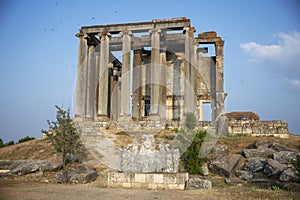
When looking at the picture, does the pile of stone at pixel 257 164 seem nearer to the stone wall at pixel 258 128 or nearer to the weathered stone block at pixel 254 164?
the weathered stone block at pixel 254 164

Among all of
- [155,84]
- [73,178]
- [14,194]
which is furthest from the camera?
[155,84]

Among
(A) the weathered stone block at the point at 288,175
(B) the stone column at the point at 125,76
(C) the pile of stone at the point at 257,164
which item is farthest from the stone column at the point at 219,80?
(A) the weathered stone block at the point at 288,175

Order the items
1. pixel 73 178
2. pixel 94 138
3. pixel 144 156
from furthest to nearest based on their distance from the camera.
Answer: pixel 94 138 < pixel 73 178 < pixel 144 156

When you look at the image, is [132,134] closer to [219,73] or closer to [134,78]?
[219,73]

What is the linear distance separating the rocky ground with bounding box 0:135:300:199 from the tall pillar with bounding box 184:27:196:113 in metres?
9.38

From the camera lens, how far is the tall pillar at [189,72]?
28.5 m

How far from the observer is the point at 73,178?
13086mm

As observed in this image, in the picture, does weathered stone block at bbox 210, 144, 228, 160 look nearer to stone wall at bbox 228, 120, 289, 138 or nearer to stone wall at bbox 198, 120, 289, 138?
stone wall at bbox 198, 120, 289, 138

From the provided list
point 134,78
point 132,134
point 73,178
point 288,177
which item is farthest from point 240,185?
point 134,78

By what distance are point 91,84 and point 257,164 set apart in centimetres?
2134

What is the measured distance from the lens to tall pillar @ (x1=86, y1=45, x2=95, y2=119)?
3112 cm

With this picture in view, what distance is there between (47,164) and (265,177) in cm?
1144

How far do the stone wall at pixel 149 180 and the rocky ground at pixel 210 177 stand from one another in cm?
53

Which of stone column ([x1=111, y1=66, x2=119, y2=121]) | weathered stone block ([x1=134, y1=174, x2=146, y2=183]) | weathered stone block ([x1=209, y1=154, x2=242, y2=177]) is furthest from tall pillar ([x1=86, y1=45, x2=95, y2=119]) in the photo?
weathered stone block ([x1=134, y1=174, x2=146, y2=183])
